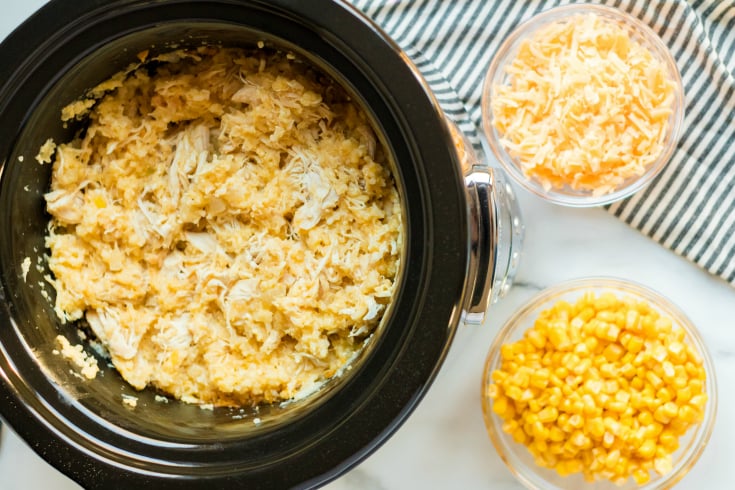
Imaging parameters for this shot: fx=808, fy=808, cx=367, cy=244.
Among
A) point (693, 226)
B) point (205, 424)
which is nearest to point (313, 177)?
point (205, 424)

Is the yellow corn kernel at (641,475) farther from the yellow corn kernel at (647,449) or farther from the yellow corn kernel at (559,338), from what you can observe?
the yellow corn kernel at (559,338)

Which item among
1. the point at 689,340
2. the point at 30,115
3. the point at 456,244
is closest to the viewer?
the point at 456,244

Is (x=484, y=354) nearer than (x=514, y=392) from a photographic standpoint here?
No

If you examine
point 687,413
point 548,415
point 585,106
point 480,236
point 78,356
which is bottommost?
point 78,356

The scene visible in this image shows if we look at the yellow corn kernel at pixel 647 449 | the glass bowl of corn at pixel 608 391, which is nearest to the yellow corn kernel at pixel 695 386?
the glass bowl of corn at pixel 608 391

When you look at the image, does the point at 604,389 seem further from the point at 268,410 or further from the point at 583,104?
the point at 268,410

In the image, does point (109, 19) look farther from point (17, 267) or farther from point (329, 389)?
point (329, 389)

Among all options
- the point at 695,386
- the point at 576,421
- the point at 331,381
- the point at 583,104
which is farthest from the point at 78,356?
the point at 695,386
